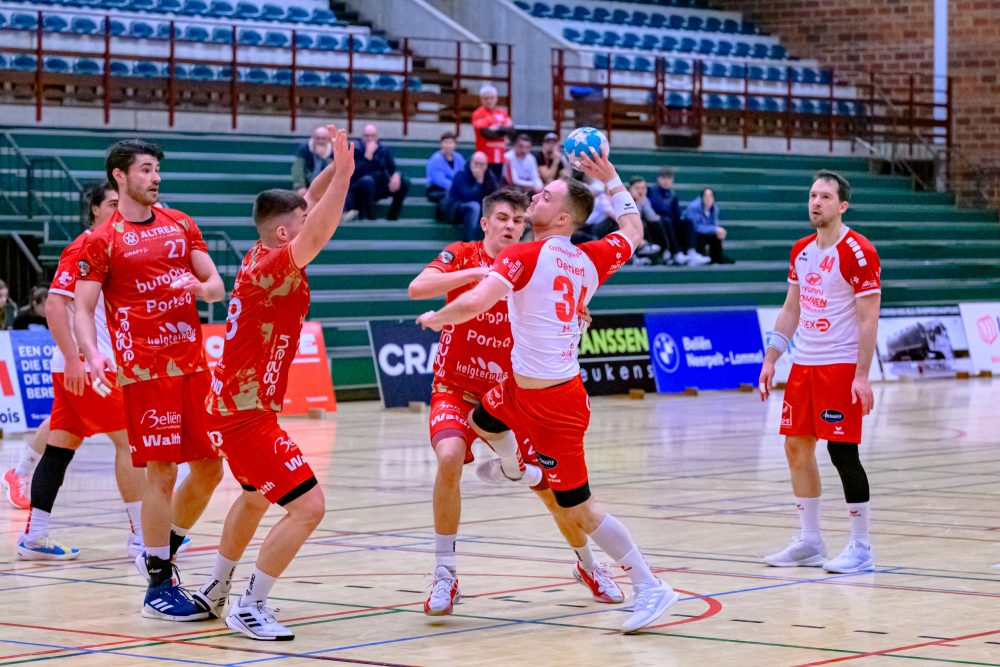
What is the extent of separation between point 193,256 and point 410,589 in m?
1.81

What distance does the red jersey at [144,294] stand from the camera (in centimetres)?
718

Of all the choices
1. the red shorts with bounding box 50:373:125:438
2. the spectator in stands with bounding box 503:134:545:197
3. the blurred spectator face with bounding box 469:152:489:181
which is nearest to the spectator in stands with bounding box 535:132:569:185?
the spectator in stands with bounding box 503:134:545:197

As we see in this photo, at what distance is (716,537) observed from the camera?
898cm

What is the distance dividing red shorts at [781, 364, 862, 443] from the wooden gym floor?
2.24 ft

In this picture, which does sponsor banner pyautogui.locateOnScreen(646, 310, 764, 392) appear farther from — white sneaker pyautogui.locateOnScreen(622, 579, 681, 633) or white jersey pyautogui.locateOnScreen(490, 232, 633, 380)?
white sneaker pyautogui.locateOnScreen(622, 579, 681, 633)

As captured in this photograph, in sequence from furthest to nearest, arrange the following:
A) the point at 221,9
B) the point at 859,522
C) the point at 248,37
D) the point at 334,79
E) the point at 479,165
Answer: the point at 221,9, the point at 334,79, the point at 248,37, the point at 479,165, the point at 859,522

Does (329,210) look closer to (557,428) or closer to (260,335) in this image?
(260,335)

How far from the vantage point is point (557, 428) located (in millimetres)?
6559

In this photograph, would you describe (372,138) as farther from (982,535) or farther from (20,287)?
(982,535)

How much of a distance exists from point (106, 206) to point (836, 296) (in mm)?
3741

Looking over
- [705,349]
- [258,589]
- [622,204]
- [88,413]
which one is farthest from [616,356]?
[258,589]

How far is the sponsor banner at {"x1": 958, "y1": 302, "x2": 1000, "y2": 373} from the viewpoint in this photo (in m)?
22.7

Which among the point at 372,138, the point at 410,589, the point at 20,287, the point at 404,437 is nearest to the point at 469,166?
the point at 372,138

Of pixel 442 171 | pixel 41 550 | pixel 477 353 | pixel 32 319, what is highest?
pixel 442 171
